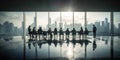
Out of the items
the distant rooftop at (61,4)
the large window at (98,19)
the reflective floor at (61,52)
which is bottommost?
the reflective floor at (61,52)

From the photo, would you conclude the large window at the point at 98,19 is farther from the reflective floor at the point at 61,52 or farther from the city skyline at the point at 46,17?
the reflective floor at the point at 61,52

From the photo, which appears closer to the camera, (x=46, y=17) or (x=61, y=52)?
(x=61, y=52)

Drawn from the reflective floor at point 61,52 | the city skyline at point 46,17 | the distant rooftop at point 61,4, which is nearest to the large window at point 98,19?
the city skyline at point 46,17

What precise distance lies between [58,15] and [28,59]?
38.8 ft

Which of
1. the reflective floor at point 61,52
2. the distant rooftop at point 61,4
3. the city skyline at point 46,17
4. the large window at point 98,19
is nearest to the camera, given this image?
the reflective floor at point 61,52

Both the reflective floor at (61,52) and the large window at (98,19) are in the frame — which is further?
the large window at (98,19)

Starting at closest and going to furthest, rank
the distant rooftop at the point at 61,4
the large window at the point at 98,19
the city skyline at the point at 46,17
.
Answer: the distant rooftop at the point at 61,4, the city skyline at the point at 46,17, the large window at the point at 98,19

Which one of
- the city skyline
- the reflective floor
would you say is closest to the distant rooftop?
the city skyline

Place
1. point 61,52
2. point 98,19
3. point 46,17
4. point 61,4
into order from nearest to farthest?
point 61,52 < point 61,4 < point 46,17 < point 98,19

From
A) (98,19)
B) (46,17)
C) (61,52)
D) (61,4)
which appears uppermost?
A: (61,4)

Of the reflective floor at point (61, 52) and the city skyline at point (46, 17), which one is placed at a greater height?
the city skyline at point (46, 17)

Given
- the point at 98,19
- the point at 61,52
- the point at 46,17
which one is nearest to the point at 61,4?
the point at 46,17

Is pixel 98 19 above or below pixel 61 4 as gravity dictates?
below

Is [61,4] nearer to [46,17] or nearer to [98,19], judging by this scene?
[46,17]
